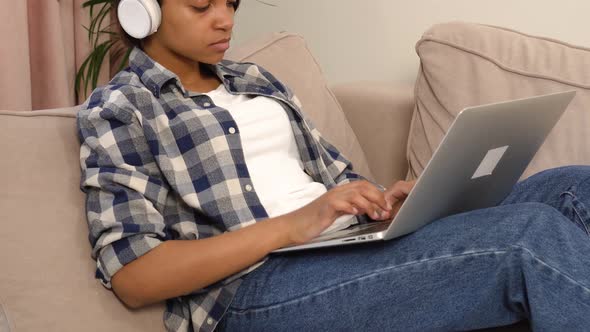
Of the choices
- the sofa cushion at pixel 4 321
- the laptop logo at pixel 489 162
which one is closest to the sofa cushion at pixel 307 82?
the laptop logo at pixel 489 162

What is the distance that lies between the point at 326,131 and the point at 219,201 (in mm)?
564

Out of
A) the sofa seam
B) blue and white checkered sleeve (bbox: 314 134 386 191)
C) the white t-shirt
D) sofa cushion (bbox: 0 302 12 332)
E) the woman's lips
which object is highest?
the woman's lips

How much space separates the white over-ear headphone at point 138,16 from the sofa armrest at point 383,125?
27.2 inches

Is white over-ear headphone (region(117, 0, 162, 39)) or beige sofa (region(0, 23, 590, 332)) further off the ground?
white over-ear headphone (region(117, 0, 162, 39))

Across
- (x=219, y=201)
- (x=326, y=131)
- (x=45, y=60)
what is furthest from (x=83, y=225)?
(x=45, y=60)

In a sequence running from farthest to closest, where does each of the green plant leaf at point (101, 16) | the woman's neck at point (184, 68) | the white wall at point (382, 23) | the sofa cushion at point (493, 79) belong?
the green plant leaf at point (101, 16)
the white wall at point (382, 23)
the sofa cushion at point (493, 79)
the woman's neck at point (184, 68)

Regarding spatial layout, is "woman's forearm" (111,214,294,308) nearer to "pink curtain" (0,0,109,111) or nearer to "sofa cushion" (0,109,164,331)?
"sofa cushion" (0,109,164,331)

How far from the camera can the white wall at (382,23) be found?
2021 mm

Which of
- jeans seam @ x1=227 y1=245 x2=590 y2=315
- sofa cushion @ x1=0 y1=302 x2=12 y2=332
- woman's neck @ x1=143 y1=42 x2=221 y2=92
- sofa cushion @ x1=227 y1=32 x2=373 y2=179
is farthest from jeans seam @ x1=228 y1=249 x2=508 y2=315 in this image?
sofa cushion @ x1=227 y1=32 x2=373 y2=179

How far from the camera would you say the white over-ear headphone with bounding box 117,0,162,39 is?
4.36 ft

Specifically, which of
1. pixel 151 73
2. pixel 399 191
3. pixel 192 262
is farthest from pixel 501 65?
pixel 192 262

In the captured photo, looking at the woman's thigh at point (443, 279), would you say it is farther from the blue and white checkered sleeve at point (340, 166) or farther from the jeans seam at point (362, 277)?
the blue and white checkered sleeve at point (340, 166)

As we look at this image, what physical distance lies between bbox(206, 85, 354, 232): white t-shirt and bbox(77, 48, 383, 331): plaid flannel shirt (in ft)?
0.13

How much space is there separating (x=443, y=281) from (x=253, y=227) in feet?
0.93
